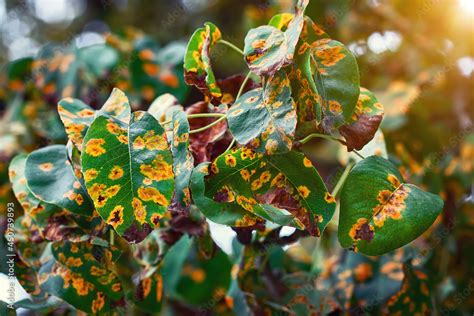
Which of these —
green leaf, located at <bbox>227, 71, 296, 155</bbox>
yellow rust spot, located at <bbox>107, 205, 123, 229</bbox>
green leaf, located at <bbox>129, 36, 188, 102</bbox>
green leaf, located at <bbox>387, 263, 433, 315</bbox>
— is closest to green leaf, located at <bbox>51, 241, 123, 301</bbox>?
yellow rust spot, located at <bbox>107, 205, 123, 229</bbox>

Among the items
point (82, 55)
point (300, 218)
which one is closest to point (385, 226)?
point (300, 218)

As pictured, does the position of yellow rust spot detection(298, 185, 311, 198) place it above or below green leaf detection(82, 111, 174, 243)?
below

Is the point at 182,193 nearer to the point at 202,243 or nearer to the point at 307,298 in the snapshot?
the point at 202,243

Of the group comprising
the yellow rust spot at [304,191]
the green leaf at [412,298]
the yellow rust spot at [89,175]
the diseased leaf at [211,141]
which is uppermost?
the yellow rust spot at [89,175]

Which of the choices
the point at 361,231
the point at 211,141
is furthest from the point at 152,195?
the point at 361,231

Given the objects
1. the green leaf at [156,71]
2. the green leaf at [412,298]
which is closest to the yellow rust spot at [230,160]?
the green leaf at [412,298]

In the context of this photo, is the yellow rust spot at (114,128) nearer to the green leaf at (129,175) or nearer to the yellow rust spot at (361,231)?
the green leaf at (129,175)

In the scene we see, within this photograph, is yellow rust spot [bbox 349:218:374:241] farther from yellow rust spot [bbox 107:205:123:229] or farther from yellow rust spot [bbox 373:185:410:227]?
yellow rust spot [bbox 107:205:123:229]
